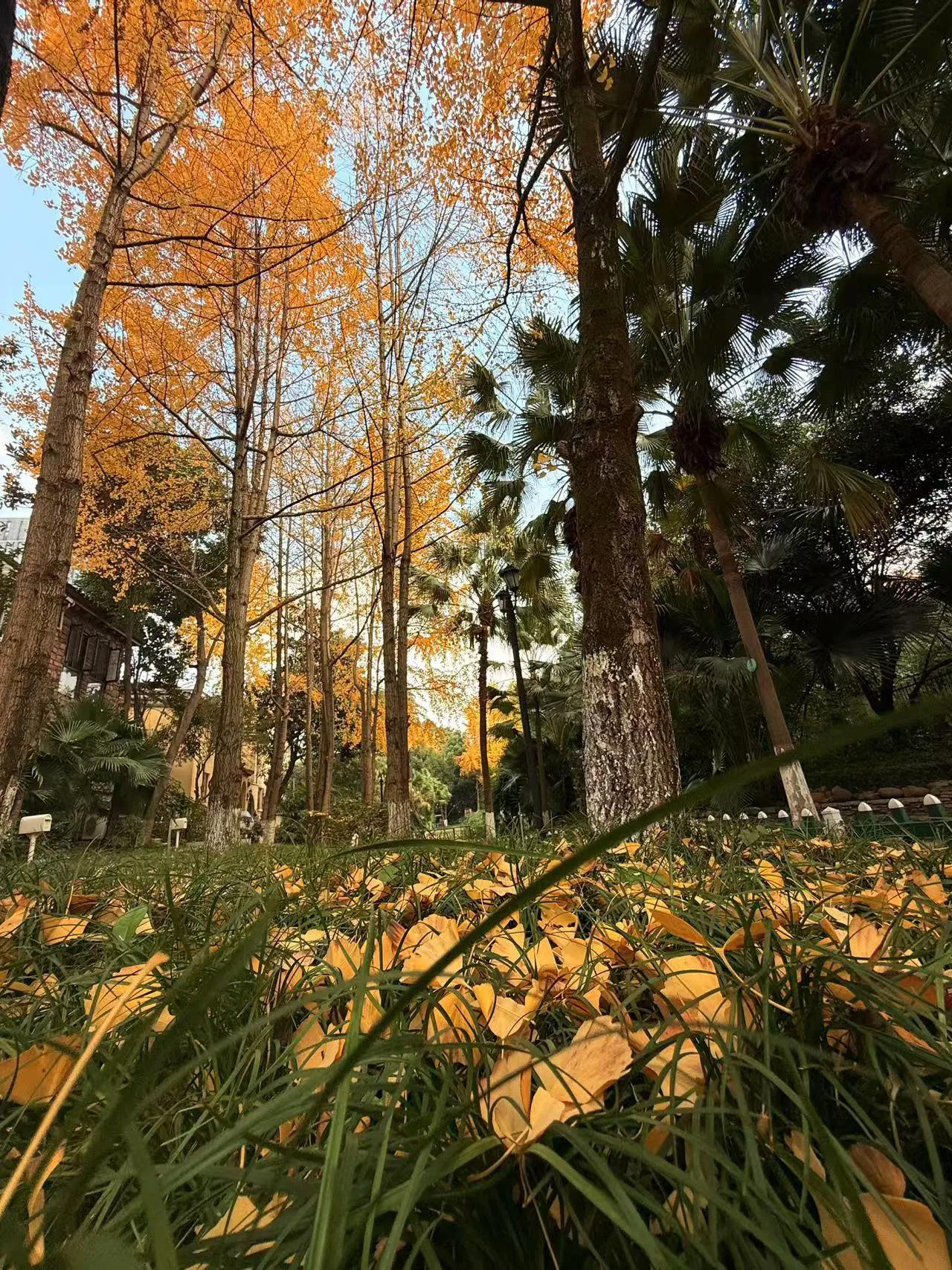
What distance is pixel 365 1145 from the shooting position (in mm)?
422

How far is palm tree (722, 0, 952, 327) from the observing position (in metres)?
4.84

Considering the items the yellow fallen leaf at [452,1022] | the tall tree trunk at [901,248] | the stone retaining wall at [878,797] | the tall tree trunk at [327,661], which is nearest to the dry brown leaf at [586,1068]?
the yellow fallen leaf at [452,1022]

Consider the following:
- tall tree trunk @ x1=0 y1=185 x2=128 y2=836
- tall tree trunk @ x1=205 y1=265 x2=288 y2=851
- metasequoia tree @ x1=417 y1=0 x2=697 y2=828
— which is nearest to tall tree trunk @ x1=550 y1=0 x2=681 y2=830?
metasequoia tree @ x1=417 y1=0 x2=697 y2=828

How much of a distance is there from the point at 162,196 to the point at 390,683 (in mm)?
6554

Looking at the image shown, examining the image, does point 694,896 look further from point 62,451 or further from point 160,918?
point 62,451

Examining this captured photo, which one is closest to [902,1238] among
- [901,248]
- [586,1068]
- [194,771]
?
[586,1068]

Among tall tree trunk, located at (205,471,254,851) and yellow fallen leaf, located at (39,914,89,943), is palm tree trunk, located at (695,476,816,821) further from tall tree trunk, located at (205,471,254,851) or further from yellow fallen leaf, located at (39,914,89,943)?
yellow fallen leaf, located at (39,914,89,943)

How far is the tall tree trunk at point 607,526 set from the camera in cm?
295

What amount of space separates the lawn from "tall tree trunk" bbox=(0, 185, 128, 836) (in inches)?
125

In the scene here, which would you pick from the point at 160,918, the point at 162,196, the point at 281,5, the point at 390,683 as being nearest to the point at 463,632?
the point at 390,683

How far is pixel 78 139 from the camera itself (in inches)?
197

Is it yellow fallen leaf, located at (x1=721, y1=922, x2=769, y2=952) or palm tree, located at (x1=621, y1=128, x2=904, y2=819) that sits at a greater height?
palm tree, located at (x1=621, y1=128, x2=904, y2=819)

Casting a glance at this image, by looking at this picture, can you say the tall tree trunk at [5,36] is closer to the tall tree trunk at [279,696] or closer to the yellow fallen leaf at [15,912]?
the yellow fallen leaf at [15,912]

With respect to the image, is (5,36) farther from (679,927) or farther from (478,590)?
(478,590)
